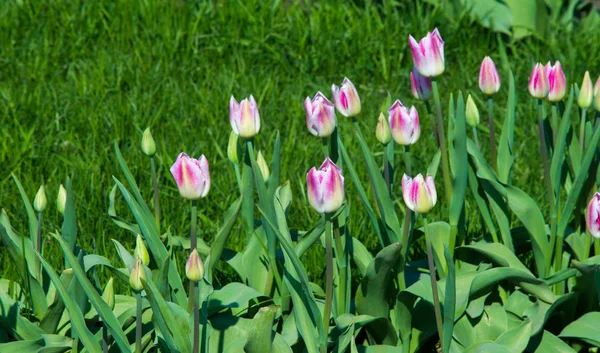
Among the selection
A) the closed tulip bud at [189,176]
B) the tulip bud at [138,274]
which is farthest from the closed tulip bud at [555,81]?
the tulip bud at [138,274]

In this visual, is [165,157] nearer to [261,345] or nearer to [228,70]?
[228,70]

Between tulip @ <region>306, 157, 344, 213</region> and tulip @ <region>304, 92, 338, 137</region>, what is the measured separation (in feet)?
0.65

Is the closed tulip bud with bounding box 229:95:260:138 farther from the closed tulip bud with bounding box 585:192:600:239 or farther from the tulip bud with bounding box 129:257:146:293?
the closed tulip bud with bounding box 585:192:600:239

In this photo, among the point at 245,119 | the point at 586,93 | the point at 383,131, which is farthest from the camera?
the point at 586,93

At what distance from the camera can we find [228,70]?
10.5 ft

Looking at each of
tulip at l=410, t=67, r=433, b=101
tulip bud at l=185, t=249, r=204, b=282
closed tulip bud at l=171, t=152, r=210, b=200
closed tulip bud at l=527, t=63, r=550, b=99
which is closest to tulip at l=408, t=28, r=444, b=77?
tulip at l=410, t=67, r=433, b=101

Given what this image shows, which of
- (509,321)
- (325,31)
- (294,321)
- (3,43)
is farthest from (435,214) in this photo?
(3,43)

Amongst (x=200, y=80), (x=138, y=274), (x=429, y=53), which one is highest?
(x=429, y=53)

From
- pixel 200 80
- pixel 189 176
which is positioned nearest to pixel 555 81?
pixel 189 176

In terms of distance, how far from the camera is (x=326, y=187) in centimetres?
136

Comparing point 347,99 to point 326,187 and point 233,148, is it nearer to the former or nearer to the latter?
point 233,148

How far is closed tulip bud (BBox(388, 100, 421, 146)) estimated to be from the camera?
5.19 feet

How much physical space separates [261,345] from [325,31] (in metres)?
2.11

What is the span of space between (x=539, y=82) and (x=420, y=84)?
0.75 ft
